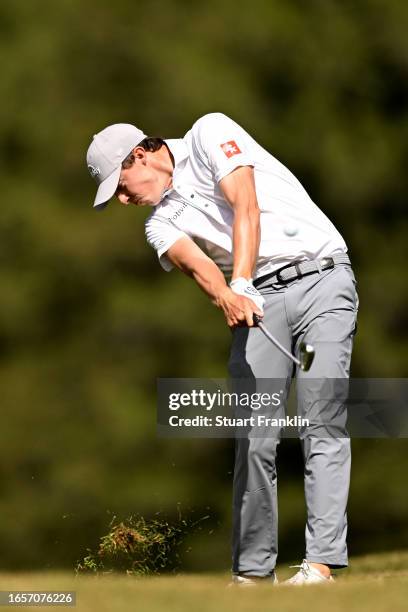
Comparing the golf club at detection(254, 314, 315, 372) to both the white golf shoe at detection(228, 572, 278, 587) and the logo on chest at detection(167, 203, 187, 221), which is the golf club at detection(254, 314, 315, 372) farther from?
the white golf shoe at detection(228, 572, 278, 587)

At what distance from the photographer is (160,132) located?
7391 mm

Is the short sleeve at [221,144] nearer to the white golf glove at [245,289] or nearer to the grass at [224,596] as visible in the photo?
the white golf glove at [245,289]

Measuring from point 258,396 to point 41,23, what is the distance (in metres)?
5.07

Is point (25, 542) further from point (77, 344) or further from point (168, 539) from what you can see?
point (168, 539)

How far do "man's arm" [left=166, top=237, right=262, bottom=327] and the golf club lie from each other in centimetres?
5

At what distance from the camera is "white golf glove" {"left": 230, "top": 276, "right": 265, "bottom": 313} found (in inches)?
128

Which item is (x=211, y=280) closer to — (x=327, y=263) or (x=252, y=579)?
(x=327, y=263)

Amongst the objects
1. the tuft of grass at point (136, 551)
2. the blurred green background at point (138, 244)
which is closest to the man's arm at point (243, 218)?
the tuft of grass at point (136, 551)

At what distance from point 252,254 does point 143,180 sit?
0.43 meters

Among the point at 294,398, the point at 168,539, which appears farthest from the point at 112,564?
the point at 294,398

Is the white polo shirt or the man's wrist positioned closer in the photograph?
the man's wrist

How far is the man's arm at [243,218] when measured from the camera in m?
3.27

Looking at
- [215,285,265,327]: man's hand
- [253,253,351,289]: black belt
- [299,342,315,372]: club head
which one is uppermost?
[253,253,351,289]: black belt

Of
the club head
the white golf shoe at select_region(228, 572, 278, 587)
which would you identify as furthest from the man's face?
the white golf shoe at select_region(228, 572, 278, 587)
